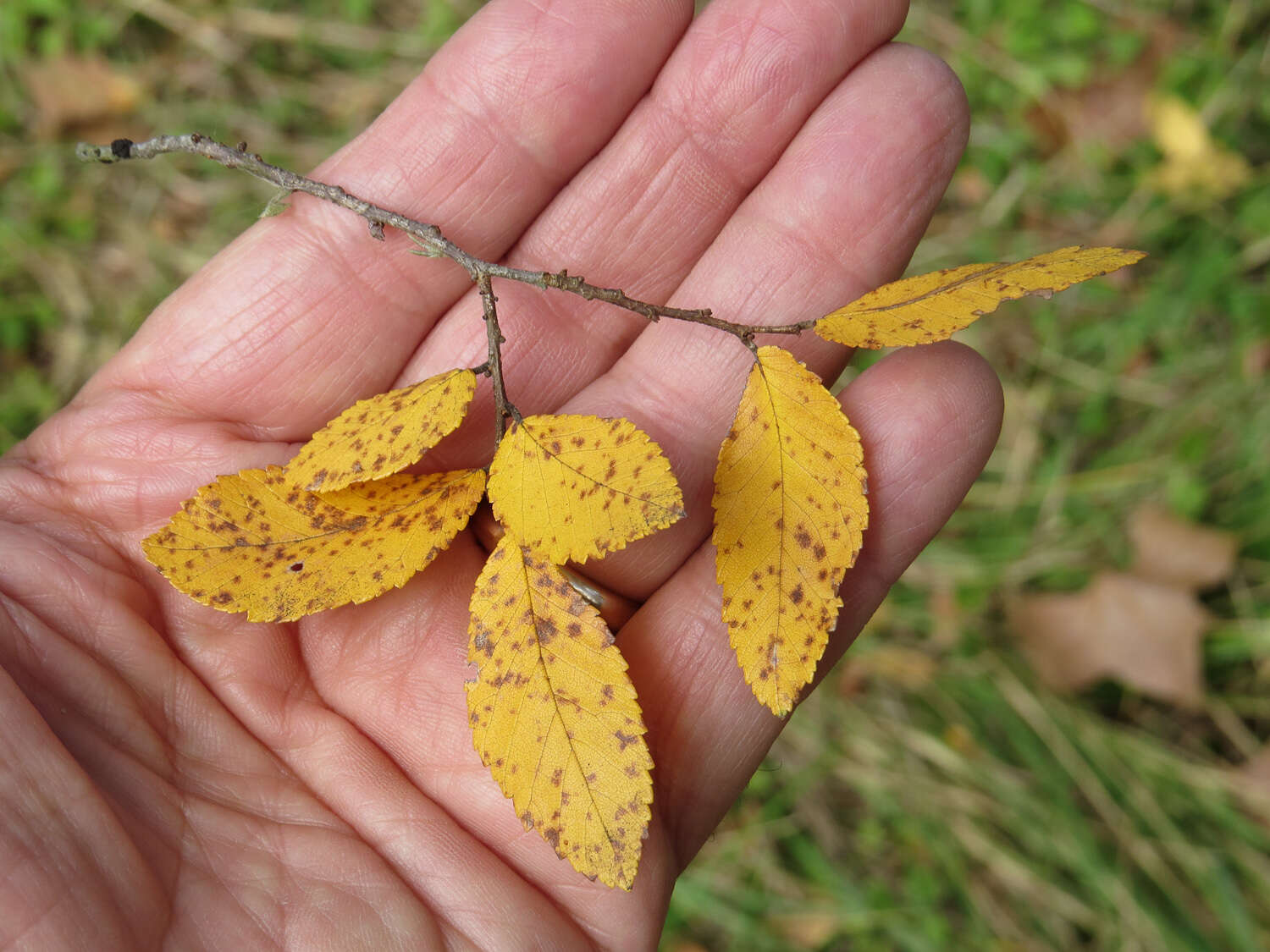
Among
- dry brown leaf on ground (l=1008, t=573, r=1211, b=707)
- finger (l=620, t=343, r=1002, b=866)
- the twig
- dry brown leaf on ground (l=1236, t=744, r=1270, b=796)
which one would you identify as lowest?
dry brown leaf on ground (l=1236, t=744, r=1270, b=796)

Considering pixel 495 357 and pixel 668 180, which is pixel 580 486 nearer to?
pixel 495 357

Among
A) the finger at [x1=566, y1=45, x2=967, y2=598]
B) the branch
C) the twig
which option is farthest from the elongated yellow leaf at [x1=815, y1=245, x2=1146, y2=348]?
the twig

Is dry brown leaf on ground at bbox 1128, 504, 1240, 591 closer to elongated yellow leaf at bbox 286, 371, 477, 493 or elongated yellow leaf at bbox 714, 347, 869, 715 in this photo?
elongated yellow leaf at bbox 714, 347, 869, 715

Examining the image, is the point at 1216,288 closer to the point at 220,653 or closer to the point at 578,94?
the point at 578,94

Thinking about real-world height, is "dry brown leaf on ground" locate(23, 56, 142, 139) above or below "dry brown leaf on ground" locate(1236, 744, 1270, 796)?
above

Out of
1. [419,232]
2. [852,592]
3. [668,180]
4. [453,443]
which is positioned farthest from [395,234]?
[852,592]

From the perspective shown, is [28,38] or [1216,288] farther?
[28,38]

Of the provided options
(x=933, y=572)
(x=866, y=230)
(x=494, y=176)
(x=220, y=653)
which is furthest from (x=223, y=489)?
(x=933, y=572)
